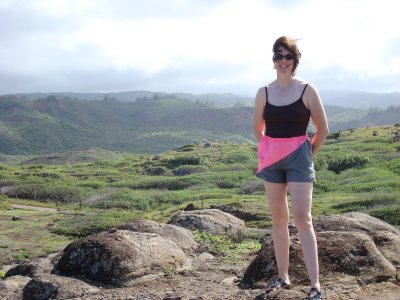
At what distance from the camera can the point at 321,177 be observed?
202 ft

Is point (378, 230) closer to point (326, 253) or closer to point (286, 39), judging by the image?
point (326, 253)

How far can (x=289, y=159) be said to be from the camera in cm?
731

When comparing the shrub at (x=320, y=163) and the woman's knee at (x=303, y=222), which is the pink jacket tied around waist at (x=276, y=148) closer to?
the woman's knee at (x=303, y=222)

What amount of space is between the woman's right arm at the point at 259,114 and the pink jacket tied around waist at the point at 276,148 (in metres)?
0.15

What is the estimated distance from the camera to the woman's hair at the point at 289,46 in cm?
735

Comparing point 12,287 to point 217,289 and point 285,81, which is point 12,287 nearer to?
point 217,289

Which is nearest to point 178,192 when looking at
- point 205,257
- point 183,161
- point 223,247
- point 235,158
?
point 183,161

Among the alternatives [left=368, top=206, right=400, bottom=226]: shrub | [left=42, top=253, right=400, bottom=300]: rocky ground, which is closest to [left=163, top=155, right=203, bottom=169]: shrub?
[left=368, top=206, right=400, bottom=226]: shrub

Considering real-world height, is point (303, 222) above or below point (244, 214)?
above

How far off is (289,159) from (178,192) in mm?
52693

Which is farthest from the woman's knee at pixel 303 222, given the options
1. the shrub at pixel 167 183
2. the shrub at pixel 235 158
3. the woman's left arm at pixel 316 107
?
the shrub at pixel 235 158

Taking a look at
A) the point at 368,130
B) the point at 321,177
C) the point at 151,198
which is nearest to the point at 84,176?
the point at 151,198

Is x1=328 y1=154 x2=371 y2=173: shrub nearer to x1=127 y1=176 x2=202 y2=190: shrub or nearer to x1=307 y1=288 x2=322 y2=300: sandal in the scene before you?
x1=127 y1=176 x2=202 y2=190: shrub

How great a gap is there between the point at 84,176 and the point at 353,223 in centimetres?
8007
